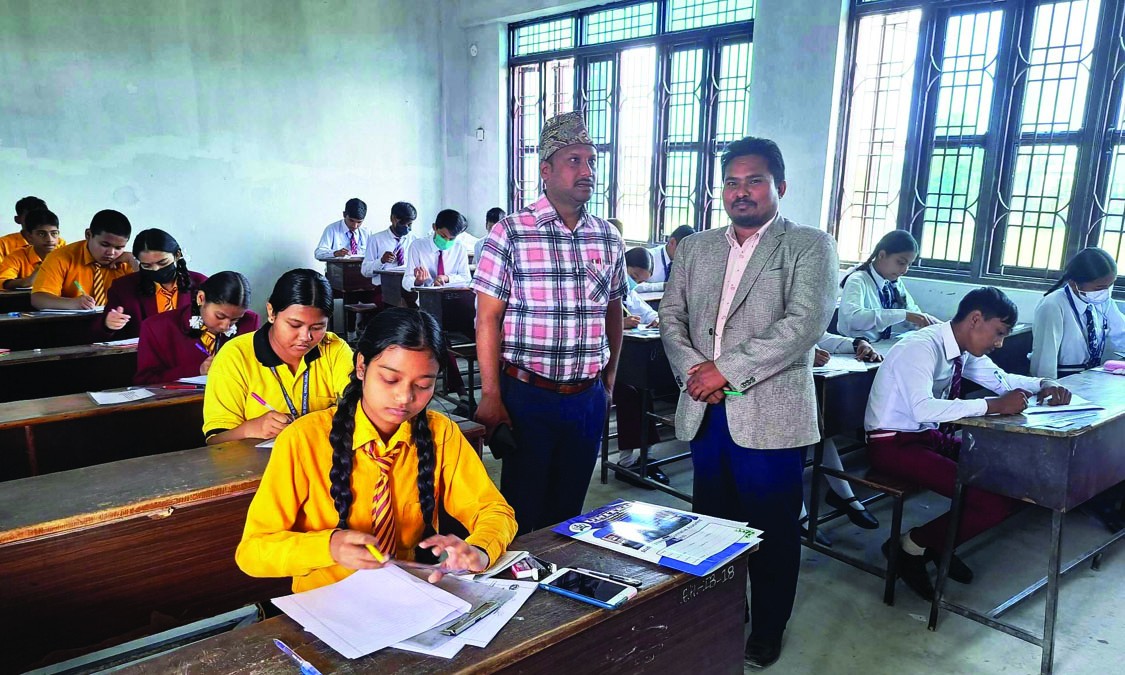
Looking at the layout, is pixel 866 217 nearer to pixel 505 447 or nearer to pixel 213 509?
pixel 505 447

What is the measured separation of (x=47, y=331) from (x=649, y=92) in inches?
197

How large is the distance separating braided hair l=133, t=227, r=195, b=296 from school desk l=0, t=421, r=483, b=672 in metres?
1.69

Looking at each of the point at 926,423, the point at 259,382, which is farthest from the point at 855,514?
the point at 259,382

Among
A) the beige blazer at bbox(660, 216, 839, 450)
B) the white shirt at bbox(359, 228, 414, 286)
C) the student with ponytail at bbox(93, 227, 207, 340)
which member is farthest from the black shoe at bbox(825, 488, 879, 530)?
the white shirt at bbox(359, 228, 414, 286)

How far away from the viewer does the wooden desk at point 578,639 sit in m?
1.04

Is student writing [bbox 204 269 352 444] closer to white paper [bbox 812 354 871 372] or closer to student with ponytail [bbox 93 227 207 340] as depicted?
student with ponytail [bbox 93 227 207 340]

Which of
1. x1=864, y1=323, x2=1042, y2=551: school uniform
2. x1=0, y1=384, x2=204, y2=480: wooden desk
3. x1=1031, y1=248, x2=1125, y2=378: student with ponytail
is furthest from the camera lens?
x1=1031, y1=248, x2=1125, y2=378: student with ponytail

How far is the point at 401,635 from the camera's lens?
1085 mm

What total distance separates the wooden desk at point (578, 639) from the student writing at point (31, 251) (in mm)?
4896

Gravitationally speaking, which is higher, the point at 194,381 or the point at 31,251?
the point at 31,251

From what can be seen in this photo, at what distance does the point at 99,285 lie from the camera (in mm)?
4102

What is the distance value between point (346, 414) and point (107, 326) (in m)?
2.59

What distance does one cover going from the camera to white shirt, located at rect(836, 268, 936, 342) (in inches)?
153

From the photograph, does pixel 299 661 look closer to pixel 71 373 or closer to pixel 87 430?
pixel 87 430
